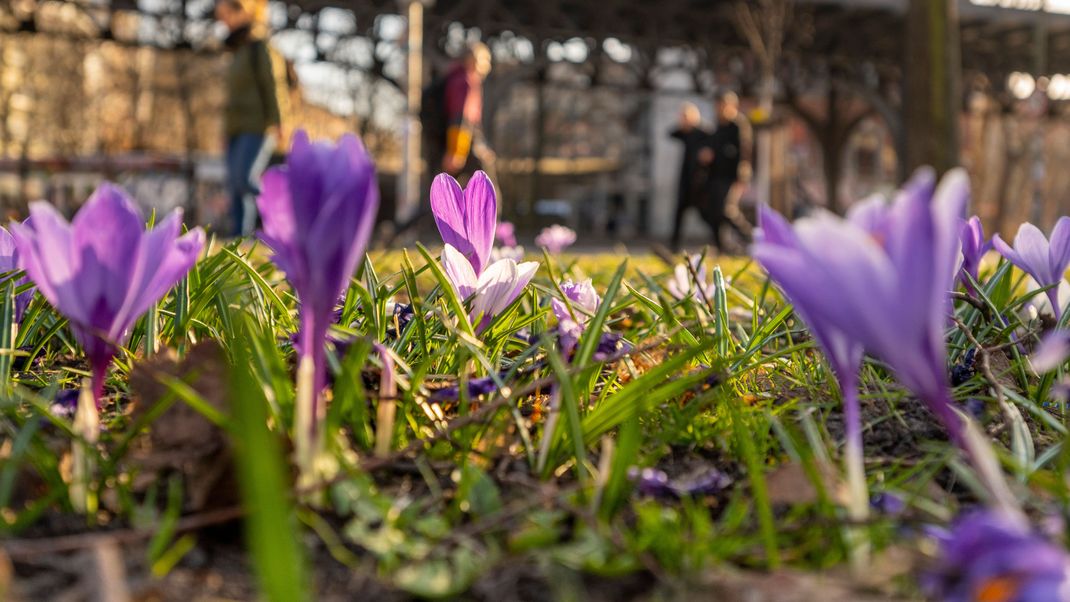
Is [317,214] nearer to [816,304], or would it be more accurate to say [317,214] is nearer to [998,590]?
[816,304]

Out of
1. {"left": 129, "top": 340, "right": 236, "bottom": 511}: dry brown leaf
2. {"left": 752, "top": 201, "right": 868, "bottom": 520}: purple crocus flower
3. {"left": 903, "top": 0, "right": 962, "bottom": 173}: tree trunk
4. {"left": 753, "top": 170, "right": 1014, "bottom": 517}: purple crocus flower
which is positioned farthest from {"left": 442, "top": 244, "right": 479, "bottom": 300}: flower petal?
{"left": 903, "top": 0, "right": 962, "bottom": 173}: tree trunk

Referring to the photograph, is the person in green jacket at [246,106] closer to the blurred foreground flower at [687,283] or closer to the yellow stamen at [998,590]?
the blurred foreground flower at [687,283]

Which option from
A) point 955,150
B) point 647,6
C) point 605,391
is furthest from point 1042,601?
point 647,6

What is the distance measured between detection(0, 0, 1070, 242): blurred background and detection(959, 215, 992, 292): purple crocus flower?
5.93 meters

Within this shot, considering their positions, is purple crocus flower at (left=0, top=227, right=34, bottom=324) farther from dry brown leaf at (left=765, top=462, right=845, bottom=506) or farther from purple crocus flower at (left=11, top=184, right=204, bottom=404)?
dry brown leaf at (left=765, top=462, right=845, bottom=506)

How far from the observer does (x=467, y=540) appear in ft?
2.40

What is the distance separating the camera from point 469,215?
1.18 meters

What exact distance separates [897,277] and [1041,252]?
0.72m

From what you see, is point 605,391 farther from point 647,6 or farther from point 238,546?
point 647,6

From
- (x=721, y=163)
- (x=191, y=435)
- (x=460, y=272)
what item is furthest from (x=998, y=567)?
(x=721, y=163)

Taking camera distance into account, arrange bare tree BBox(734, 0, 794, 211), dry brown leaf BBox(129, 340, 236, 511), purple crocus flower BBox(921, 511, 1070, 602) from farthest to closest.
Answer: bare tree BBox(734, 0, 794, 211)
dry brown leaf BBox(129, 340, 236, 511)
purple crocus flower BBox(921, 511, 1070, 602)

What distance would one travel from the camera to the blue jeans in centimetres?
664

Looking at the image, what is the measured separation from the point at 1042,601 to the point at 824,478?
10.4 inches

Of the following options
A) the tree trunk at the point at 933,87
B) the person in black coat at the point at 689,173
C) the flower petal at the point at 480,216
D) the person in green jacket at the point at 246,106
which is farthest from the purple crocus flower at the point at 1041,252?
the tree trunk at the point at 933,87
